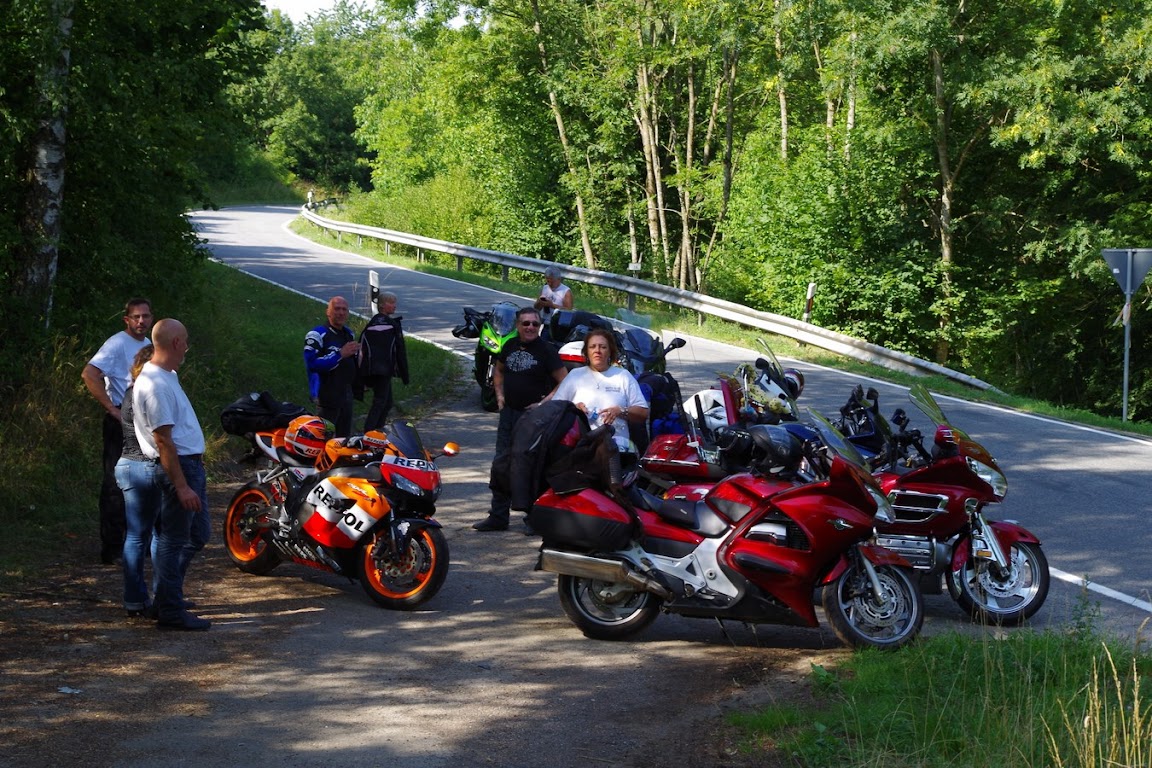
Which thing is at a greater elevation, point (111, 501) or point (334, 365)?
point (334, 365)

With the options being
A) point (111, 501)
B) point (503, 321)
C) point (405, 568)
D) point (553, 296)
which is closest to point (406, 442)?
point (405, 568)

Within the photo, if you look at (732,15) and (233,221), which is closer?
(732,15)

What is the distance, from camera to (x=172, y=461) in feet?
24.6

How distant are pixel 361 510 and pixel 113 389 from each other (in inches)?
82.8

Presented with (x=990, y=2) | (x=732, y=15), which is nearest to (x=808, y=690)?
(x=990, y=2)

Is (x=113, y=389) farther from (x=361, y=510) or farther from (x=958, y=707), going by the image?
(x=958, y=707)

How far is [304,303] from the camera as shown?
21938 millimetres

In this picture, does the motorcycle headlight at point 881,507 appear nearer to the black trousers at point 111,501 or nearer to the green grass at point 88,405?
the black trousers at point 111,501

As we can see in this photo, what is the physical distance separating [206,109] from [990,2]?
18262 mm

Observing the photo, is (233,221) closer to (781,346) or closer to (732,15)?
(732,15)

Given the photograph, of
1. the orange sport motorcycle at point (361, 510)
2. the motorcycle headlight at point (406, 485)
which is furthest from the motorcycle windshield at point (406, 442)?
the motorcycle headlight at point (406, 485)

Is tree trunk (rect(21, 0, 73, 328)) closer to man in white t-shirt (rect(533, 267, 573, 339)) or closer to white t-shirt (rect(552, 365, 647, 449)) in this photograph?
white t-shirt (rect(552, 365, 647, 449))

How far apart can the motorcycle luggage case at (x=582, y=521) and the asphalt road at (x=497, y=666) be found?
2.14 ft

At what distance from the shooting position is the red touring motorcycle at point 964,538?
26.5 feet
